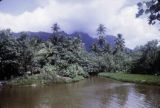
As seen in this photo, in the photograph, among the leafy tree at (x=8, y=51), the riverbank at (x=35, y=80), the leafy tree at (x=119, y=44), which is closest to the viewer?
the riverbank at (x=35, y=80)

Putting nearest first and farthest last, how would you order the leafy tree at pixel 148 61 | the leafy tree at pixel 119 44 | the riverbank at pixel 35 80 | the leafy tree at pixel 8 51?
the riverbank at pixel 35 80, the leafy tree at pixel 8 51, the leafy tree at pixel 148 61, the leafy tree at pixel 119 44

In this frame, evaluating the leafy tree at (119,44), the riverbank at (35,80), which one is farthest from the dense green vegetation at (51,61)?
the leafy tree at (119,44)

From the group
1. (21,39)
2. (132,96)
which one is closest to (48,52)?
(21,39)

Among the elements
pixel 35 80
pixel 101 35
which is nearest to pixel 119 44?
pixel 101 35

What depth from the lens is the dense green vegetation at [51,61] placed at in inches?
1578

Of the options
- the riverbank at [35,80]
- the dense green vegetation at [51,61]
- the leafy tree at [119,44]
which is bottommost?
the riverbank at [35,80]

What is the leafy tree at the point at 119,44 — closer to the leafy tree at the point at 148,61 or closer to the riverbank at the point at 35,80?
the leafy tree at the point at 148,61

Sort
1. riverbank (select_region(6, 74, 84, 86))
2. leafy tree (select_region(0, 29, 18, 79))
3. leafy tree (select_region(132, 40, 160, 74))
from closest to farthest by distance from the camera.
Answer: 1. riverbank (select_region(6, 74, 84, 86))
2. leafy tree (select_region(0, 29, 18, 79))
3. leafy tree (select_region(132, 40, 160, 74))

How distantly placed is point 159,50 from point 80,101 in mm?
28227

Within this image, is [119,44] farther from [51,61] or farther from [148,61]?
[51,61]

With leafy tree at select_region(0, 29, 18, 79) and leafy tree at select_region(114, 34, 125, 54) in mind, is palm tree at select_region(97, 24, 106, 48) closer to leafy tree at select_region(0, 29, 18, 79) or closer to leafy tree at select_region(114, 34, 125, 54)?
leafy tree at select_region(114, 34, 125, 54)

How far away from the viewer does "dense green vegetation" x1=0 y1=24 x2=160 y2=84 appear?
40094 millimetres

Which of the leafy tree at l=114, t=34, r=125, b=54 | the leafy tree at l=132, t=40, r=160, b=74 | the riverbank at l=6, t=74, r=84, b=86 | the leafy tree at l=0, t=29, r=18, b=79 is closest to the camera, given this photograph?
the riverbank at l=6, t=74, r=84, b=86

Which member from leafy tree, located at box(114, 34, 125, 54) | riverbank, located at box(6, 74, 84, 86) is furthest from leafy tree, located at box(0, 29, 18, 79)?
leafy tree, located at box(114, 34, 125, 54)
